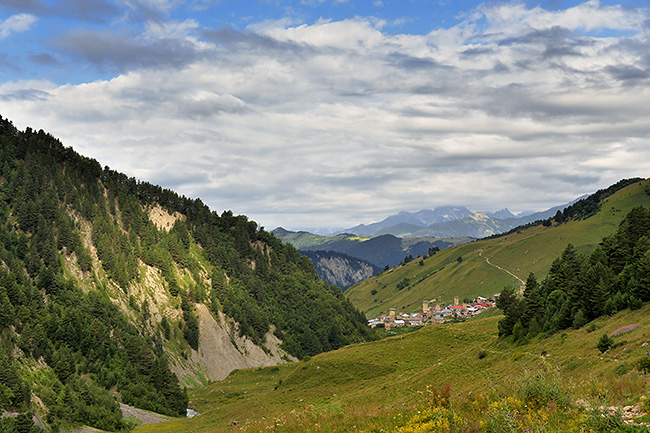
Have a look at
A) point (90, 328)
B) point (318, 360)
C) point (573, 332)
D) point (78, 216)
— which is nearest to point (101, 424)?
point (90, 328)

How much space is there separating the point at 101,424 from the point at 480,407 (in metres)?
92.1

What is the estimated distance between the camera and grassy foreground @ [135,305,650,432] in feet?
57.9

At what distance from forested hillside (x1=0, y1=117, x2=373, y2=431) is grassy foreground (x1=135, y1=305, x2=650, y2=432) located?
60.1 ft

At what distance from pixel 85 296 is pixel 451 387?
128 meters

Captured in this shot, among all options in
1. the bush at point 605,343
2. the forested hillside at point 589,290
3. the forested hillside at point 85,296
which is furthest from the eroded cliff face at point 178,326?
the bush at point 605,343

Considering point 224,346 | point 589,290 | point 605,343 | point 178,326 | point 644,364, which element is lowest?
point 224,346

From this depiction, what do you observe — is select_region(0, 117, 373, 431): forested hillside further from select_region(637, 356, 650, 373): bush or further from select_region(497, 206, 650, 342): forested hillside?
select_region(497, 206, 650, 342): forested hillside

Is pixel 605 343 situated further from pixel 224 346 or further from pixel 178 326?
pixel 224 346

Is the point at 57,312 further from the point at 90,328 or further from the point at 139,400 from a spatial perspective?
the point at 139,400

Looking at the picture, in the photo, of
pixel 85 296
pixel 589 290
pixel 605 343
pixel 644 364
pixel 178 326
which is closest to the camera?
pixel 644 364

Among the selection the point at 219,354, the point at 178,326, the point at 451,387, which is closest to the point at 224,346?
the point at 219,354

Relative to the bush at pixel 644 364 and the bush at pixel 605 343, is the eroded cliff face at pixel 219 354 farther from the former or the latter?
the bush at pixel 644 364

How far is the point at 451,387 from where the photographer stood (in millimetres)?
51594

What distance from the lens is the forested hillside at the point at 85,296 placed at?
95125 mm
